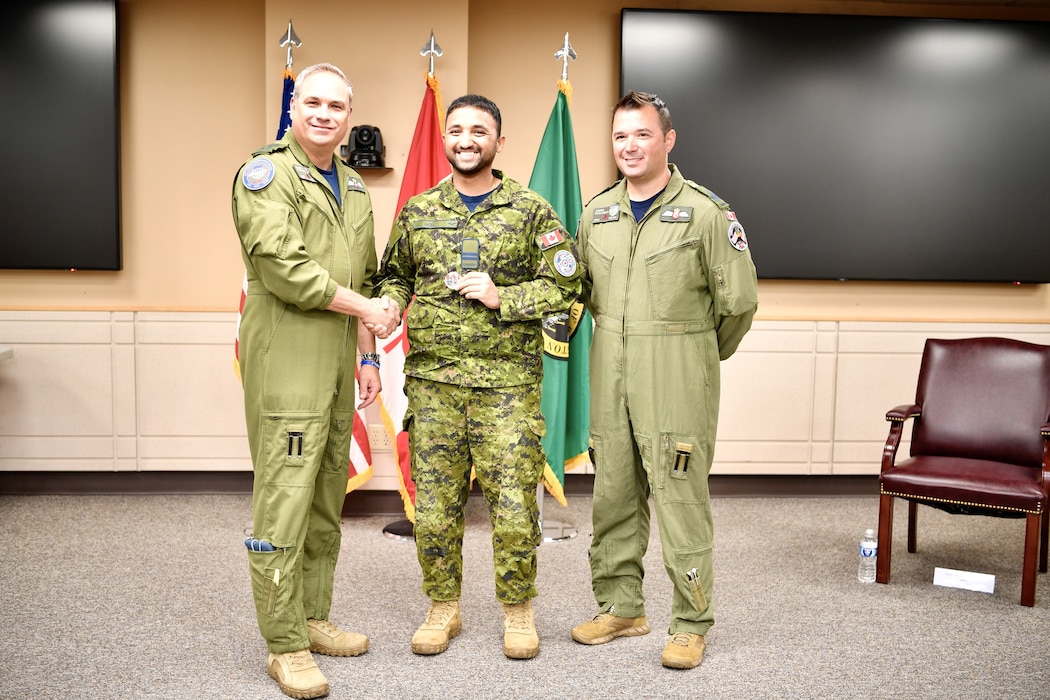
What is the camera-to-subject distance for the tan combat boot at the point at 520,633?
9.15ft

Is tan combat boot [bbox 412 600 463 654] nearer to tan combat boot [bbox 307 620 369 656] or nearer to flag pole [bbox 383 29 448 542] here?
tan combat boot [bbox 307 620 369 656]

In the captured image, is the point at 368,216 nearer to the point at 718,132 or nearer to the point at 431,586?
the point at 431,586

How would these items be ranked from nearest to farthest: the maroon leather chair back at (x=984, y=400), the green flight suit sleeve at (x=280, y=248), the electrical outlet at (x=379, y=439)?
the green flight suit sleeve at (x=280, y=248), the maroon leather chair back at (x=984, y=400), the electrical outlet at (x=379, y=439)

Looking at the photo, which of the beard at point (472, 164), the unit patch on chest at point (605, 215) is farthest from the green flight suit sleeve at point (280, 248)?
the unit patch on chest at point (605, 215)

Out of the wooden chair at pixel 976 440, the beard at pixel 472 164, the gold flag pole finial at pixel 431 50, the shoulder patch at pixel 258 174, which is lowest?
the wooden chair at pixel 976 440

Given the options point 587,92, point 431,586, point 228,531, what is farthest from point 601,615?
point 587,92

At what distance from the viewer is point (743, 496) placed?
502cm

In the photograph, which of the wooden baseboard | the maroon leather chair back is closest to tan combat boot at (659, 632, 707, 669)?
the maroon leather chair back

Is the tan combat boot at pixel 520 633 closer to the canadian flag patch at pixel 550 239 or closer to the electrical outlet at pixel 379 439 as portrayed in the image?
the canadian flag patch at pixel 550 239

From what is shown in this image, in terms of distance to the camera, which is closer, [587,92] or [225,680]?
[225,680]

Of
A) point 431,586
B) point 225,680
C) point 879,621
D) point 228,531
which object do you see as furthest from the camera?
point 228,531

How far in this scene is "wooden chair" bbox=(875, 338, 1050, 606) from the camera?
348 cm

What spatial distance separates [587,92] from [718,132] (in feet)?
2.42

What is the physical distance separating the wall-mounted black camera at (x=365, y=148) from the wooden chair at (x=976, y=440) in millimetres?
2635
